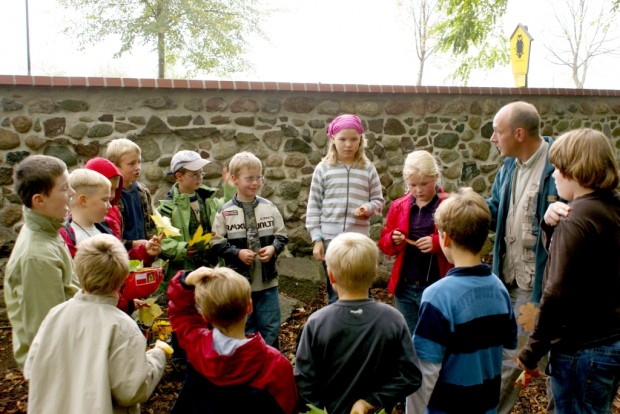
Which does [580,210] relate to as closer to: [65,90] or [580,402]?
[580,402]

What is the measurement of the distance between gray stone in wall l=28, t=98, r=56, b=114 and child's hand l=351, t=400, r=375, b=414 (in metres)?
4.67

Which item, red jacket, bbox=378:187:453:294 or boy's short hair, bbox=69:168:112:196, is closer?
boy's short hair, bbox=69:168:112:196

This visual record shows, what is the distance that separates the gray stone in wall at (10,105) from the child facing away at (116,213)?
2.33 metres

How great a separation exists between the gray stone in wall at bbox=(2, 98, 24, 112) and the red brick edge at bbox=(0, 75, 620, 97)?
171 mm

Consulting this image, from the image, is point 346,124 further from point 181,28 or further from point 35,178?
point 181,28

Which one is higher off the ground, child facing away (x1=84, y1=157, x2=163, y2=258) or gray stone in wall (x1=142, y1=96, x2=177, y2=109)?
gray stone in wall (x1=142, y1=96, x2=177, y2=109)

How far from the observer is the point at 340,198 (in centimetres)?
386

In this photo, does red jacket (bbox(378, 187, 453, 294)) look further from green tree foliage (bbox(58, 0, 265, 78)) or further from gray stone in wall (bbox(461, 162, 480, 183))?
green tree foliage (bbox(58, 0, 265, 78))

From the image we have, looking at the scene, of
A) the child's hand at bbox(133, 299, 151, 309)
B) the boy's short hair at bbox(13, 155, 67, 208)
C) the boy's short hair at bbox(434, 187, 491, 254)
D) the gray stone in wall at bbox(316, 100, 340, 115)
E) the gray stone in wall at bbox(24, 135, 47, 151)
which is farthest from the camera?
the gray stone in wall at bbox(316, 100, 340, 115)

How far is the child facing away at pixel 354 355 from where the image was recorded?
2.01m

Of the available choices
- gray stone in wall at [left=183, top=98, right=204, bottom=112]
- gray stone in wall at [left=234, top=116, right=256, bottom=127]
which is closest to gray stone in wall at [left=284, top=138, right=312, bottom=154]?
gray stone in wall at [left=234, top=116, right=256, bottom=127]

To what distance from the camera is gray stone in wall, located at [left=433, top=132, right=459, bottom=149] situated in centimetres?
681

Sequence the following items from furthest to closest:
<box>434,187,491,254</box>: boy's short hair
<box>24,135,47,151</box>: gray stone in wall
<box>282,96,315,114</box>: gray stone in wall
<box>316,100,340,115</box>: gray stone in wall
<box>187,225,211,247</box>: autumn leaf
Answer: <box>316,100,340,115</box>: gray stone in wall
<box>282,96,315,114</box>: gray stone in wall
<box>24,135,47,151</box>: gray stone in wall
<box>187,225,211,247</box>: autumn leaf
<box>434,187,491,254</box>: boy's short hair

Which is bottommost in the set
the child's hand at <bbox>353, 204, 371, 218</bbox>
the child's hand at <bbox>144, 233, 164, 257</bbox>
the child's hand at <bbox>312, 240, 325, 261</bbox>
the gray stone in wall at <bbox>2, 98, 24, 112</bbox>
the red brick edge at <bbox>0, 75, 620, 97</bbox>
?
the child's hand at <bbox>312, 240, 325, 261</bbox>
